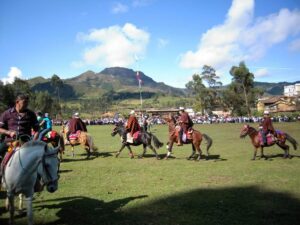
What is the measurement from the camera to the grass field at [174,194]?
7.15m

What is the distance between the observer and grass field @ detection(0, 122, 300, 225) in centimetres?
715

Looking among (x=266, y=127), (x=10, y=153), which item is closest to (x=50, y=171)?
(x=10, y=153)

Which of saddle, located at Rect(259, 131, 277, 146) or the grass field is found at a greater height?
saddle, located at Rect(259, 131, 277, 146)

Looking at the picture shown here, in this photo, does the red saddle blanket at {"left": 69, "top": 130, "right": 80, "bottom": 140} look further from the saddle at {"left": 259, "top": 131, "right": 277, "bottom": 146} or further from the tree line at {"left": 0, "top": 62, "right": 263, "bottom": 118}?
the tree line at {"left": 0, "top": 62, "right": 263, "bottom": 118}

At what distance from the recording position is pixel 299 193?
9.11 metres

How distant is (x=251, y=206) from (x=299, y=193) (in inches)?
82.5

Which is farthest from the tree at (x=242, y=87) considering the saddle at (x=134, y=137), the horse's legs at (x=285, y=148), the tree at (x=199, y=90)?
the saddle at (x=134, y=137)

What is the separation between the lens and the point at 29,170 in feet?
20.0

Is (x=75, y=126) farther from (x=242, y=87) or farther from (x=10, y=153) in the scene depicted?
(x=242, y=87)

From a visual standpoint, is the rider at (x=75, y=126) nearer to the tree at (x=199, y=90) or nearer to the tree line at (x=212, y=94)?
the tree line at (x=212, y=94)

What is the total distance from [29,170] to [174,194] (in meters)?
4.58

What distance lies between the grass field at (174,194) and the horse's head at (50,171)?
1224mm

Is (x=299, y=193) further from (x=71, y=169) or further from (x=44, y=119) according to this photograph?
(x=44, y=119)

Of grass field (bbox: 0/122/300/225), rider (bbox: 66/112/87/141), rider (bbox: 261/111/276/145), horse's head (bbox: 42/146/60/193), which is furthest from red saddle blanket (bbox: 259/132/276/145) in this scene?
horse's head (bbox: 42/146/60/193)
